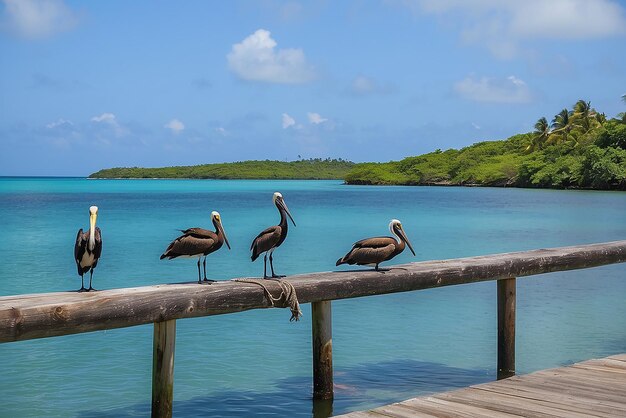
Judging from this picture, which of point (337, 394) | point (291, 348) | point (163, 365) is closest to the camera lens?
point (163, 365)

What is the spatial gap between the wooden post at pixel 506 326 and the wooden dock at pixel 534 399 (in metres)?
2.13

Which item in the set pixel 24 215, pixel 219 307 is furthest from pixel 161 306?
pixel 24 215

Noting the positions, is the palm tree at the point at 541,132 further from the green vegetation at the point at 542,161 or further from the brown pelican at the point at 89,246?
the brown pelican at the point at 89,246

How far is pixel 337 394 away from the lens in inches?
344

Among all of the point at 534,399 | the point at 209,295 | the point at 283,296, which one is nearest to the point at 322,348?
the point at 283,296

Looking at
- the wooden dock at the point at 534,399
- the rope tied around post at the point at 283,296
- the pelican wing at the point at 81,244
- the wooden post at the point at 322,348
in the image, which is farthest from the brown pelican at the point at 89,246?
the wooden dock at the point at 534,399

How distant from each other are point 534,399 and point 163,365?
8.98 feet

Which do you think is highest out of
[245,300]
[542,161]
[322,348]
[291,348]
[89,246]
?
[542,161]

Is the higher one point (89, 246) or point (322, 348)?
point (89, 246)

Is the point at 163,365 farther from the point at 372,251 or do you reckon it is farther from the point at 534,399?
the point at 534,399

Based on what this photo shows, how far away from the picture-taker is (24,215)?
5288cm

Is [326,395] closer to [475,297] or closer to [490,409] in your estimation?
[490,409]

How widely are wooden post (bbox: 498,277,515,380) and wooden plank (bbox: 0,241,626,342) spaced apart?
410 mm

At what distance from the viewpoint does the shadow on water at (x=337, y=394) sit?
829 cm
